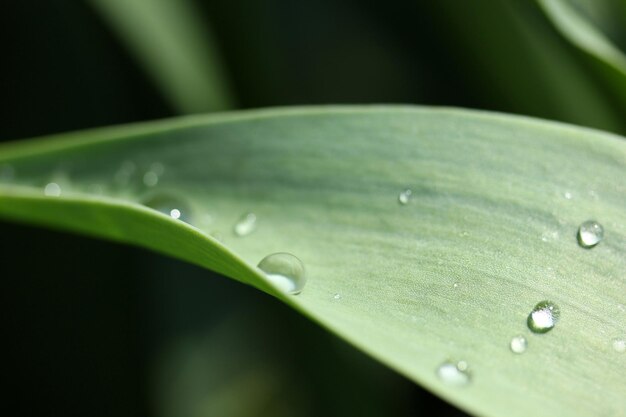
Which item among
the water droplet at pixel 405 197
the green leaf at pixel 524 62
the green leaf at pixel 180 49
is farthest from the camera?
the green leaf at pixel 180 49

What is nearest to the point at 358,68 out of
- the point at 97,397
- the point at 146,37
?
the point at 146,37

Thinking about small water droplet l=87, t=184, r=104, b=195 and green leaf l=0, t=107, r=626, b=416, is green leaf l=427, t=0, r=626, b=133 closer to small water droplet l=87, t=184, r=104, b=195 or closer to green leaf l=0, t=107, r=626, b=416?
green leaf l=0, t=107, r=626, b=416

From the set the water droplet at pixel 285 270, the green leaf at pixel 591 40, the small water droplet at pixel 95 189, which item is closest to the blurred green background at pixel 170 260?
the green leaf at pixel 591 40

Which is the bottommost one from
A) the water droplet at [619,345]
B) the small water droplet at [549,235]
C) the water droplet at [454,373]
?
the water droplet at [454,373]

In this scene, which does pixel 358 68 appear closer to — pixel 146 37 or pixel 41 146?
pixel 146 37

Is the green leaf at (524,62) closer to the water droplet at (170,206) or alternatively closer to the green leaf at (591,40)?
the green leaf at (591,40)

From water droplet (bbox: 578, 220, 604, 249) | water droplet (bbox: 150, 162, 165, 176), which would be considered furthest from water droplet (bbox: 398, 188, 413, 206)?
water droplet (bbox: 150, 162, 165, 176)

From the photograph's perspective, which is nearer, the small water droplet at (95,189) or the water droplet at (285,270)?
the water droplet at (285,270)
